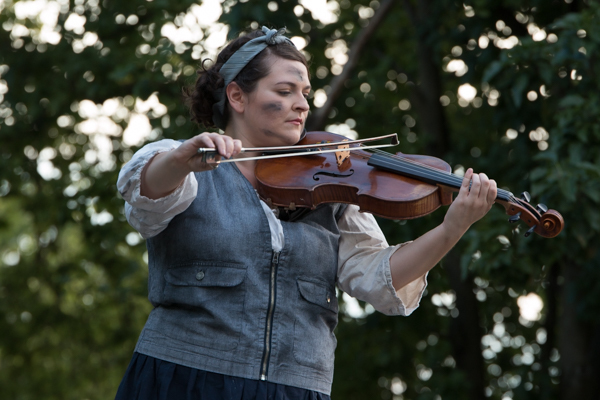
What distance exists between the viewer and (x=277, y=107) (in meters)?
2.27

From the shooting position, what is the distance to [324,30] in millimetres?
5547

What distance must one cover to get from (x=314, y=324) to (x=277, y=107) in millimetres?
636

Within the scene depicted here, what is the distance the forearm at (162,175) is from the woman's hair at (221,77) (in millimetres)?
536

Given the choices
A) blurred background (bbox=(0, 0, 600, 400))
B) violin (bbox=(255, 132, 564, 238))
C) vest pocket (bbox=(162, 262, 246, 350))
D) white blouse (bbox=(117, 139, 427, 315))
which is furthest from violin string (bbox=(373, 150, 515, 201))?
blurred background (bbox=(0, 0, 600, 400))

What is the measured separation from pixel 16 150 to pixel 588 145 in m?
4.42

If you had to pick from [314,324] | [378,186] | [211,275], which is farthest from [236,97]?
[314,324]

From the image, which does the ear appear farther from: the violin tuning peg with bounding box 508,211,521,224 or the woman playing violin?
the violin tuning peg with bounding box 508,211,521,224

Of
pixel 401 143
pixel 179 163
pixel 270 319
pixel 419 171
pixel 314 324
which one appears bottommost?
pixel 401 143

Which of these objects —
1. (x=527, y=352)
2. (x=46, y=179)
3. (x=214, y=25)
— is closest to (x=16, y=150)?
(x=46, y=179)

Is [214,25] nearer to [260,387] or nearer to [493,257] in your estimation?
[493,257]

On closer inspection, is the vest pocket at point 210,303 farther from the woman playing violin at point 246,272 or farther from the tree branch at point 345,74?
the tree branch at point 345,74

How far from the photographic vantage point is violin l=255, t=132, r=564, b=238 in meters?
2.19

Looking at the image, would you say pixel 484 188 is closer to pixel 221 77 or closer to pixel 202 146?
pixel 202 146

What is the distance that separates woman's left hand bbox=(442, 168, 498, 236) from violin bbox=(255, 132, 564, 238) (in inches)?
4.0
